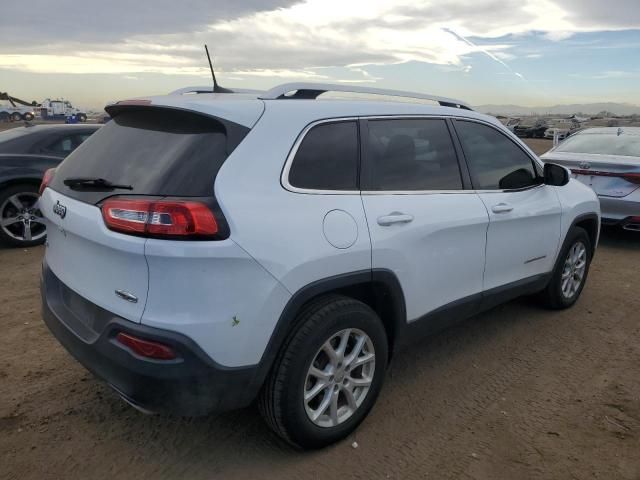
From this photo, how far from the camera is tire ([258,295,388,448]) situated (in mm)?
2527

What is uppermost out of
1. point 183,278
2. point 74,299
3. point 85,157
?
point 85,157

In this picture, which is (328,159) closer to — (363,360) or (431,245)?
(431,245)

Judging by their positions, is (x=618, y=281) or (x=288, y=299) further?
(x=618, y=281)

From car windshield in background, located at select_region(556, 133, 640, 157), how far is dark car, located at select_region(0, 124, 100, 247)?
660 cm

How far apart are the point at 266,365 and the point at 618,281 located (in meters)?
4.71

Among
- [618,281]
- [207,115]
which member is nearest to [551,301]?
[618,281]

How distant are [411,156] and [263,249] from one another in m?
1.31

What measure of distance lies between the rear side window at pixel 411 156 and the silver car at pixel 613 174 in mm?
4235

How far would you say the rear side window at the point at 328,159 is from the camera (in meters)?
2.63

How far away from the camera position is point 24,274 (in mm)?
5488

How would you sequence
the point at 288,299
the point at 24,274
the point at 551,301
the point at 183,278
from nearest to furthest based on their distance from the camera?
1. the point at 183,278
2. the point at 288,299
3. the point at 551,301
4. the point at 24,274

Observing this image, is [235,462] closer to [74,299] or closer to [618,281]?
[74,299]

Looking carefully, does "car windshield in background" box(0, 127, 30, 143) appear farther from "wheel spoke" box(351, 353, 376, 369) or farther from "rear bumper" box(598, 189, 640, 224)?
"rear bumper" box(598, 189, 640, 224)

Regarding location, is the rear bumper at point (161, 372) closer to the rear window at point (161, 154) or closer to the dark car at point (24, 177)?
the rear window at point (161, 154)
